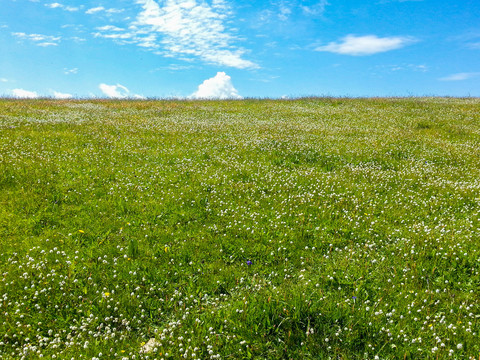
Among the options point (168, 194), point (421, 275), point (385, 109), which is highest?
point (385, 109)

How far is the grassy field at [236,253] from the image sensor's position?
5160 mm

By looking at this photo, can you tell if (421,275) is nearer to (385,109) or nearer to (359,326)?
(359,326)

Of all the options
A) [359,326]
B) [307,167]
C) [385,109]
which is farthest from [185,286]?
[385,109]

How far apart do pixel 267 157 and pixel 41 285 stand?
11041mm

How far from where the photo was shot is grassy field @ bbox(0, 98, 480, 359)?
5.16 metres

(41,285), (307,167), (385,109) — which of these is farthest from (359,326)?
(385,109)

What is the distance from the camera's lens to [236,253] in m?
7.68

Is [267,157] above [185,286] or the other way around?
above

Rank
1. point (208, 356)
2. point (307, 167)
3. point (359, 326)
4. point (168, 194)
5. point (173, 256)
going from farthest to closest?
point (307, 167)
point (168, 194)
point (173, 256)
point (359, 326)
point (208, 356)

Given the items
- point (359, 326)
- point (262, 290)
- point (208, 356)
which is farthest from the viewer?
point (262, 290)

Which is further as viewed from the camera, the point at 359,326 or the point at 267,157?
the point at 267,157

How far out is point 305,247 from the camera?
25.3 feet

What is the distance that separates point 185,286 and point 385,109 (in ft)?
111

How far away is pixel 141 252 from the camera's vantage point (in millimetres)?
7590
